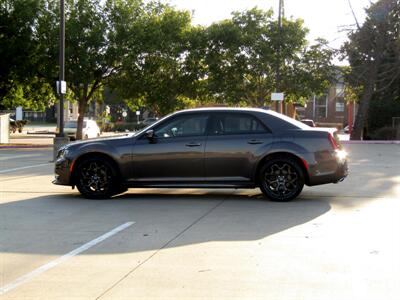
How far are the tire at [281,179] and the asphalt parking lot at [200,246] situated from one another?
240 mm

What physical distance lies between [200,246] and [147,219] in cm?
190

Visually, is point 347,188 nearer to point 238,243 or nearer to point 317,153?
point 317,153

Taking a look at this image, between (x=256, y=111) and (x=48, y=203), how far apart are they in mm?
3993

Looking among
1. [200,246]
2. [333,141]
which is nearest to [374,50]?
[333,141]

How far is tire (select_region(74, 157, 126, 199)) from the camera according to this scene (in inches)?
409

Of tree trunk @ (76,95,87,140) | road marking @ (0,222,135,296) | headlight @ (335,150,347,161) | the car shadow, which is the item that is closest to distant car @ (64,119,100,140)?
tree trunk @ (76,95,87,140)

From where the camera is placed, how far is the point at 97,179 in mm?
10484

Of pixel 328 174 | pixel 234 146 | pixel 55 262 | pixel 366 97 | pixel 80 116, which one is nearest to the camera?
pixel 55 262

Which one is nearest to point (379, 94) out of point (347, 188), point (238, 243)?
point (347, 188)

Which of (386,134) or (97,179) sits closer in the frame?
(97,179)

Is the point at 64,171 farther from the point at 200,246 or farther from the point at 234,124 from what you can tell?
the point at 200,246

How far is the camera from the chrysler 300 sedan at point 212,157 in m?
9.85

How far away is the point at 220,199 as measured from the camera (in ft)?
34.1

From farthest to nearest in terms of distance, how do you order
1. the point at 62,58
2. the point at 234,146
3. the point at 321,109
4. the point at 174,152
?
the point at 321,109, the point at 62,58, the point at 174,152, the point at 234,146
